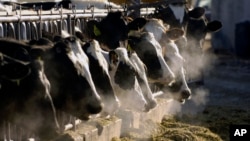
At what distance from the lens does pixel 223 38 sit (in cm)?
2480

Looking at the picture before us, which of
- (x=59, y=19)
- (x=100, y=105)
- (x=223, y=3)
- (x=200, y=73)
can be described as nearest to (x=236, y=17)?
(x=223, y=3)

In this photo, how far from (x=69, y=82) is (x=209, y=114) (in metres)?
5.07

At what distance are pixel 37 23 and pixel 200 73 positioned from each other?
6117mm

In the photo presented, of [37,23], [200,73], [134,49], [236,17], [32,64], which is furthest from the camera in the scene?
[236,17]

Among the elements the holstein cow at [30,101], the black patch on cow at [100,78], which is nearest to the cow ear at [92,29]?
the black patch on cow at [100,78]

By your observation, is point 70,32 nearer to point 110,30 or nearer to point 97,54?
point 110,30

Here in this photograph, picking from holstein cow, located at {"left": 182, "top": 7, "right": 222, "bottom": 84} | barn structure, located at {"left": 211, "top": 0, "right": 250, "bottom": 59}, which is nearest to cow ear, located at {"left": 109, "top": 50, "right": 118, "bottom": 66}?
holstein cow, located at {"left": 182, "top": 7, "right": 222, "bottom": 84}

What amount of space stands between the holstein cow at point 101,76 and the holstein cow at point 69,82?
52cm

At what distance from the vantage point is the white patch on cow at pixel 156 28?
10484 millimetres

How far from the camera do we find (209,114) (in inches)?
450

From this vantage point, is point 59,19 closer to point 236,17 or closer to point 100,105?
point 100,105

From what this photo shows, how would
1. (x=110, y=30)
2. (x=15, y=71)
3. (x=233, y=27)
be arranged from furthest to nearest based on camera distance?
(x=233, y=27) → (x=110, y=30) → (x=15, y=71)

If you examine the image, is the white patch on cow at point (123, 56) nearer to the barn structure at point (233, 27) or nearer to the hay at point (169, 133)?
the hay at point (169, 133)

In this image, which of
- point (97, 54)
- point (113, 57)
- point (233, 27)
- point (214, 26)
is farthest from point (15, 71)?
point (233, 27)
